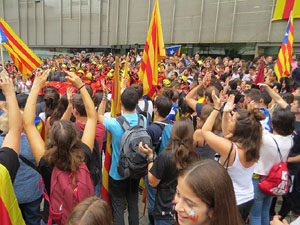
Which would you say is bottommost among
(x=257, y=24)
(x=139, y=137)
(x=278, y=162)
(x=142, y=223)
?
(x=142, y=223)

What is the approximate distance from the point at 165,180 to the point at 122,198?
0.79 m

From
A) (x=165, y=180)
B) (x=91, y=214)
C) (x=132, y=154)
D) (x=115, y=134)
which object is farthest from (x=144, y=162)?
(x=91, y=214)

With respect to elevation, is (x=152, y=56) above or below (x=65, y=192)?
above

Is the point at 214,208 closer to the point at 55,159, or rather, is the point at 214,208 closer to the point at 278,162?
the point at 55,159

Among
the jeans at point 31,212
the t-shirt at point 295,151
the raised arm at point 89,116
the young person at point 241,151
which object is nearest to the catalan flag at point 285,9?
the t-shirt at point 295,151

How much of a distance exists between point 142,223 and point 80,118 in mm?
1667

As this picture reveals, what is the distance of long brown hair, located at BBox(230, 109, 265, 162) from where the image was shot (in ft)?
6.61

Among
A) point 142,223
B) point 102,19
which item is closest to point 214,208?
point 142,223

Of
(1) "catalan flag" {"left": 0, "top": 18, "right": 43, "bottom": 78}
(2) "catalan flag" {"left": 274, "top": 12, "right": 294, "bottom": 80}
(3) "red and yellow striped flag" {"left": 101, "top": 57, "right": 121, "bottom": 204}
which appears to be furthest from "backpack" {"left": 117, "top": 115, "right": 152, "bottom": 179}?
(2) "catalan flag" {"left": 274, "top": 12, "right": 294, "bottom": 80}

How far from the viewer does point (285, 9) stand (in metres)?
11.8

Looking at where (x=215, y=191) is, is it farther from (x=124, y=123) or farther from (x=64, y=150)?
(x=124, y=123)

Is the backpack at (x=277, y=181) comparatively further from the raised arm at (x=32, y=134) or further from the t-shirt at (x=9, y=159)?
the t-shirt at (x=9, y=159)

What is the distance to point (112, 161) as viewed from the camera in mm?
2760

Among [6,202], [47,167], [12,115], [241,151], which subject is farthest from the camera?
[241,151]
